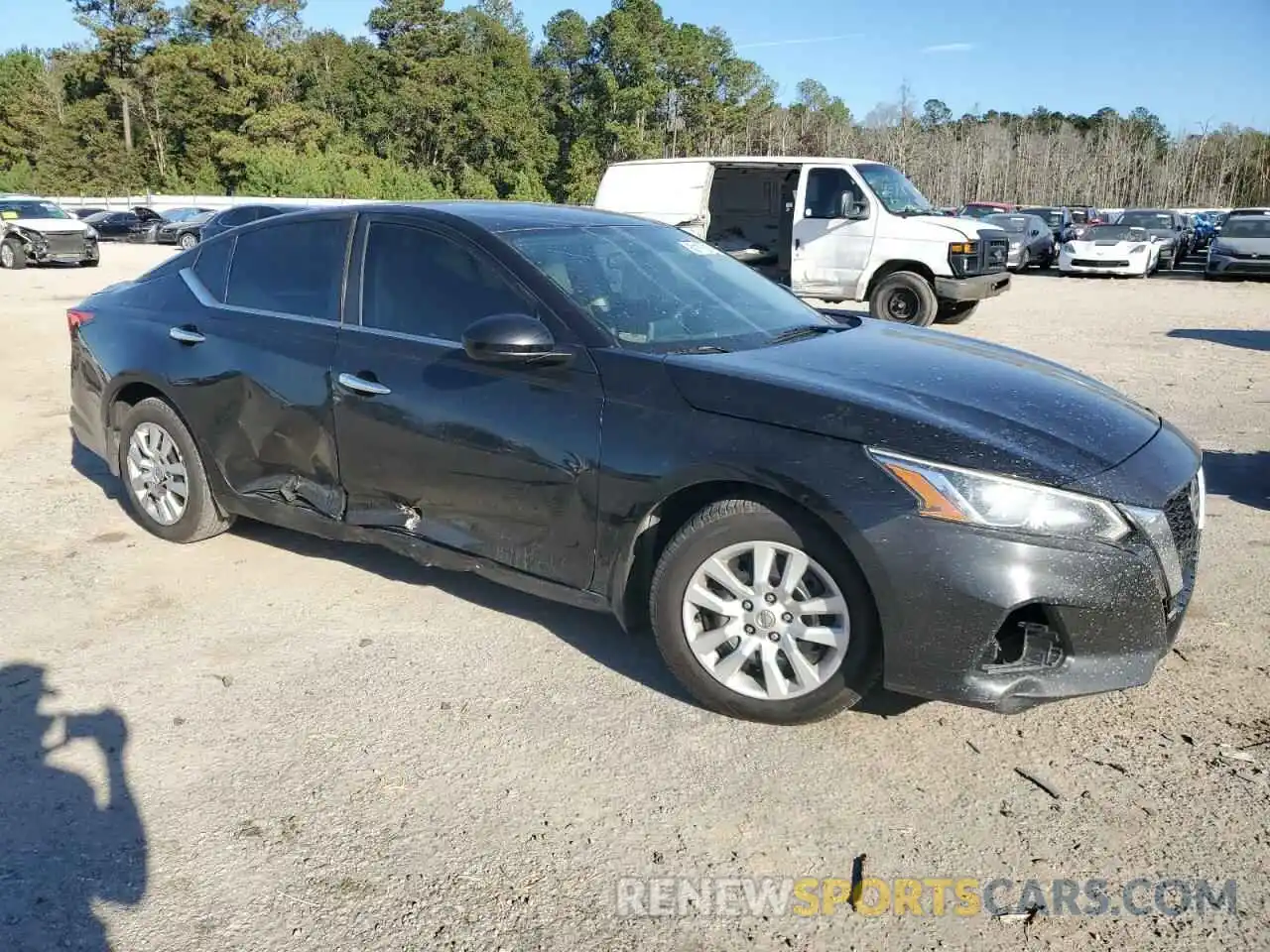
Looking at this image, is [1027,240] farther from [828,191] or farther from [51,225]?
[51,225]

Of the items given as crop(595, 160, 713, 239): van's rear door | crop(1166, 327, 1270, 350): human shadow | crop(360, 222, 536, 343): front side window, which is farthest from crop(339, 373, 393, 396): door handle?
crop(1166, 327, 1270, 350): human shadow

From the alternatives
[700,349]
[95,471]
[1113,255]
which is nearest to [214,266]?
[95,471]

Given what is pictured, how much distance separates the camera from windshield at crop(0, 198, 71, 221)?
24.1 m

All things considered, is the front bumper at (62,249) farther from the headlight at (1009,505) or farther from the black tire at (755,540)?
the headlight at (1009,505)

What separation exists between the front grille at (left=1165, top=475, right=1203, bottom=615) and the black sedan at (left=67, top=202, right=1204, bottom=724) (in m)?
0.02

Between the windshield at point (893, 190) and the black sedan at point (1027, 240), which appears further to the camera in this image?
the black sedan at point (1027, 240)

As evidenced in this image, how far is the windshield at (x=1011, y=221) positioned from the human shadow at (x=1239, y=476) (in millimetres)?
20558

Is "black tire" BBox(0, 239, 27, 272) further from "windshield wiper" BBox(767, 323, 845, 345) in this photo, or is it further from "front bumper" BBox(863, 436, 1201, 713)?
"front bumper" BBox(863, 436, 1201, 713)

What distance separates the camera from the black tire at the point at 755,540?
3.13 meters

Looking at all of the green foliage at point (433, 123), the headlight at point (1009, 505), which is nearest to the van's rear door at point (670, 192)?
the headlight at point (1009, 505)

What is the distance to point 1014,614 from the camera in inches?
118

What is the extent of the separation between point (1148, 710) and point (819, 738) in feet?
3.74

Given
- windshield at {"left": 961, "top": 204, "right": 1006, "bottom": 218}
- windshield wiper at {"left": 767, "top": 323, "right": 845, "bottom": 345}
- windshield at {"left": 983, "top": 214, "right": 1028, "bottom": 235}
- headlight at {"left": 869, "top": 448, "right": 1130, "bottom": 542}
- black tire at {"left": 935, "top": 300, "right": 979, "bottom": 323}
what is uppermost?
windshield at {"left": 961, "top": 204, "right": 1006, "bottom": 218}

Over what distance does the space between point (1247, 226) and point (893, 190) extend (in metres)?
14.3
